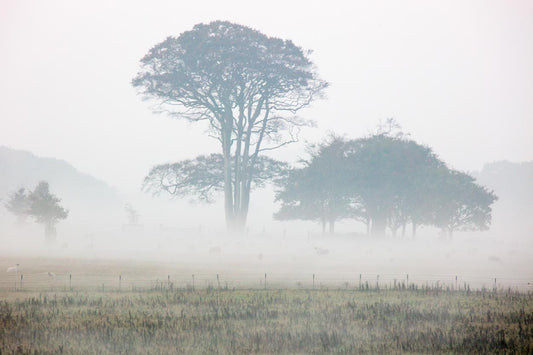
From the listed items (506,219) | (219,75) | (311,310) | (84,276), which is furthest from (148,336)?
(506,219)

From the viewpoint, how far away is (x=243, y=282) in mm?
30438

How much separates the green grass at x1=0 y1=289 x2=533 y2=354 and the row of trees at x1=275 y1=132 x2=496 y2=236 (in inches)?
1585

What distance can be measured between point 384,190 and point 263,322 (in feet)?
158

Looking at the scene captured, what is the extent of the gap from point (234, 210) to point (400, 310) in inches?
1654

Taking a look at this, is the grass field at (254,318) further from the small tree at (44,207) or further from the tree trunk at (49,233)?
the tree trunk at (49,233)

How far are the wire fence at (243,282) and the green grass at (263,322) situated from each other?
7.24ft

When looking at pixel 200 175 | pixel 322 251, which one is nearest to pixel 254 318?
pixel 322 251

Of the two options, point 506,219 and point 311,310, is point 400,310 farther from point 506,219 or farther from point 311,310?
point 506,219

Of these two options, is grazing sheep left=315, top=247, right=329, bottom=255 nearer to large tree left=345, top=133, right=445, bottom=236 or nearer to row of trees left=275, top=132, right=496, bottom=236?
row of trees left=275, top=132, right=496, bottom=236

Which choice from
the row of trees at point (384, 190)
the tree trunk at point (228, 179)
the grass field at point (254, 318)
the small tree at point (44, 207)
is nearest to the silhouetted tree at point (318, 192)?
the row of trees at point (384, 190)

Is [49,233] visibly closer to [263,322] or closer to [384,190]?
[384,190]

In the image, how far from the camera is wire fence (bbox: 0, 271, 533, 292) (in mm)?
27438

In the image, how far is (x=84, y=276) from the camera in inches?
1264

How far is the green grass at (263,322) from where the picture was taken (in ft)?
54.4
